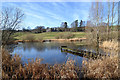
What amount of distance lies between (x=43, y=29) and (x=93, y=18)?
3448cm

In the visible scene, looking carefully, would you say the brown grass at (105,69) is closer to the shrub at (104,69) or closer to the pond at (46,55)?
the shrub at (104,69)

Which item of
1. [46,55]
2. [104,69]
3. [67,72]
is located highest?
[104,69]

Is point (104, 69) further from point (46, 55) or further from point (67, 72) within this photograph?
point (46, 55)

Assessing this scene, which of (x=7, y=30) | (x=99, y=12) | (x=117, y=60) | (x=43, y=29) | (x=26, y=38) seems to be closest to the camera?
(x=117, y=60)

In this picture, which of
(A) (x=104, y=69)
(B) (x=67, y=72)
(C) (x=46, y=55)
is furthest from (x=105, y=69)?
(C) (x=46, y=55)

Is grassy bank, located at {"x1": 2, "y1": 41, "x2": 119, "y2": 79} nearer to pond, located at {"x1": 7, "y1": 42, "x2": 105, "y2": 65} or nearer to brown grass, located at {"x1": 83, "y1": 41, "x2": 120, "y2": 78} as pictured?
brown grass, located at {"x1": 83, "y1": 41, "x2": 120, "y2": 78}

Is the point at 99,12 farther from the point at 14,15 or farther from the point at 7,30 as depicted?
the point at 7,30

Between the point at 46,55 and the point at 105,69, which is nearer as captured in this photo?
the point at 105,69

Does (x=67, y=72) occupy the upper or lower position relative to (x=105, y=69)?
lower

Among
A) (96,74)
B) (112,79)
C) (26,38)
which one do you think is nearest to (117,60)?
(112,79)

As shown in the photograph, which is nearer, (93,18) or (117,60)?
(117,60)

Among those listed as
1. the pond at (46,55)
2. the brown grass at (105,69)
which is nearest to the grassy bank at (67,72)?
the brown grass at (105,69)

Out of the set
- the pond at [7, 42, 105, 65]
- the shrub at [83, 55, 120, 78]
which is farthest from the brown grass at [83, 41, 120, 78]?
the pond at [7, 42, 105, 65]

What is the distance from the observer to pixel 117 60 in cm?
360
